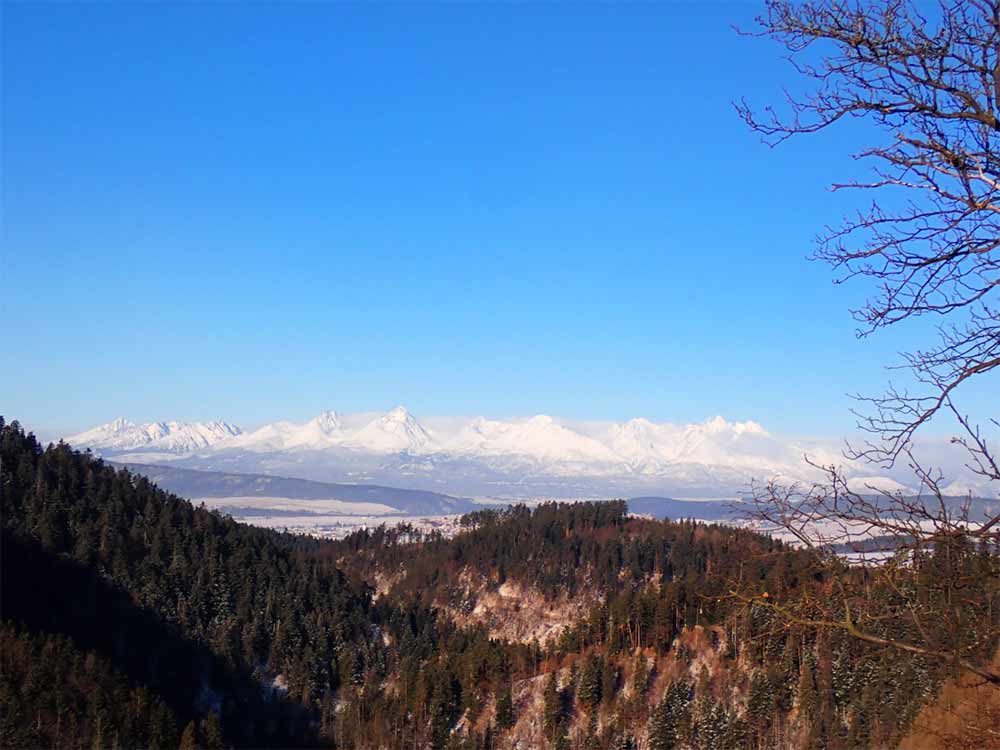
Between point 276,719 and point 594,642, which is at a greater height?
point 594,642

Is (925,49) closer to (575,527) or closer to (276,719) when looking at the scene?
(276,719)

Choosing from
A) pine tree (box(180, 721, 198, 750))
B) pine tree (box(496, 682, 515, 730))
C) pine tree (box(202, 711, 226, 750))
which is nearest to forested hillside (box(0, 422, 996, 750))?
pine tree (box(496, 682, 515, 730))

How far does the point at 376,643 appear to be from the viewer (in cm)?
11712

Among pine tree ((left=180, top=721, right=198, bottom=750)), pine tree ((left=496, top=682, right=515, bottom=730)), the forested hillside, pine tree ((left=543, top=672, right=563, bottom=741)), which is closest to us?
pine tree ((left=180, top=721, right=198, bottom=750))

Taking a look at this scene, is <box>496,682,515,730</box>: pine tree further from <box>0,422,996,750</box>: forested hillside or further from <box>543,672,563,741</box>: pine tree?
<box>543,672,563,741</box>: pine tree

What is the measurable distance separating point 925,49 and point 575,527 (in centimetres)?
15080

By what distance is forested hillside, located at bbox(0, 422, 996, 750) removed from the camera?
70.9m

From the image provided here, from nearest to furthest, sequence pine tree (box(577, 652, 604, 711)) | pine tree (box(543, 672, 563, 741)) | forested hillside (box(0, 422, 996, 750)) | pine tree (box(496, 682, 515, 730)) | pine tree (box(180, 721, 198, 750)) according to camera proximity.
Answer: pine tree (box(180, 721, 198, 750)), forested hillside (box(0, 422, 996, 750)), pine tree (box(543, 672, 563, 741)), pine tree (box(577, 652, 604, 711)), pine tree (box(496, 682, 515, 730))

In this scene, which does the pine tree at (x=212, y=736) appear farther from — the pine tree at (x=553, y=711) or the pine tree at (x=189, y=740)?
the pine tree at (x=553, y=711)

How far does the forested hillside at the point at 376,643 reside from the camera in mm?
70875

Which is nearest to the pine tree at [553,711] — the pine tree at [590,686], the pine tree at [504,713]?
the pine tree at [590,686]

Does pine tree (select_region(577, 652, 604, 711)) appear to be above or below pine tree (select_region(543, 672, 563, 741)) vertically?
above

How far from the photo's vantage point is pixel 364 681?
106688 millimetres

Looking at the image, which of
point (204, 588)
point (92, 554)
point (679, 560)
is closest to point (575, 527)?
point (679, 560)
